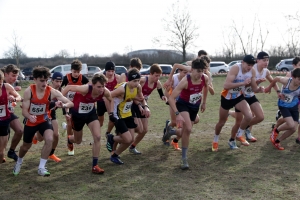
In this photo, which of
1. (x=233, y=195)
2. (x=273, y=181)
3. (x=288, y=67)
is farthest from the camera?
(x=288, y=67)

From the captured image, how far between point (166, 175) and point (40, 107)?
94.4 inches

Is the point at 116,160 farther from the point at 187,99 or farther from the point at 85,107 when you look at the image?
the point at 187,99

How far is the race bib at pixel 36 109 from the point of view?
600 cm

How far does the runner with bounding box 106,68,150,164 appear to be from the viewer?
22.1 ft

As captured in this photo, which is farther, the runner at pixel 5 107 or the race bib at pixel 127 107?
the race bib at pixel 127 107

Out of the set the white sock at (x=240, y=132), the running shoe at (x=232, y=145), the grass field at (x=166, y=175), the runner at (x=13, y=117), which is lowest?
the grass field at (x=166, y=175)

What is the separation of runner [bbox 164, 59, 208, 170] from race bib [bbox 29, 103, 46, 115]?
7.24ft

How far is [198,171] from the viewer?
20.9ft

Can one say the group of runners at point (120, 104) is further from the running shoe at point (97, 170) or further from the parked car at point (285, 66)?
the parked car at point (285, 66)

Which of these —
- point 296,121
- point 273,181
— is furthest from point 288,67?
point 273,181

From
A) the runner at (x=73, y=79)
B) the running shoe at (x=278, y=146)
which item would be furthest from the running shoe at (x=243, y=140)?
the runner at (x=73, y=79)

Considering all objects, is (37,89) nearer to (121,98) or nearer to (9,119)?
(9,119)

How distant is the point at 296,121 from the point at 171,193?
401cm

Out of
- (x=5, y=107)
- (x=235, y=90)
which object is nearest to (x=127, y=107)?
(x=5, y=107)
